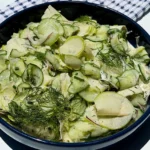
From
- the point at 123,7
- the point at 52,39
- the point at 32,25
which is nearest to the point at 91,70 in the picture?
the point at 52,39

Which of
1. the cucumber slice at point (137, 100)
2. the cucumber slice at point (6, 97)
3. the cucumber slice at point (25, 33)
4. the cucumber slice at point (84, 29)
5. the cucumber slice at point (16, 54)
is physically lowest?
the cucumber slice at point (6, 97)

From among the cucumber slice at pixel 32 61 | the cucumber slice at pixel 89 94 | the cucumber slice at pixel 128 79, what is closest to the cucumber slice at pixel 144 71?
the cucumber slice at pixel 128 79

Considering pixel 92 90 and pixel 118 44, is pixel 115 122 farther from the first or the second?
pixel 118 44

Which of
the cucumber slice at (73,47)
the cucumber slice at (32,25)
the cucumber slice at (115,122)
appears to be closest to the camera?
the cucumber slice at (115,122)

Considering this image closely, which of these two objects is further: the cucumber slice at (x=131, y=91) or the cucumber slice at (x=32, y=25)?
the cucumber slice at (x=32, y=25)

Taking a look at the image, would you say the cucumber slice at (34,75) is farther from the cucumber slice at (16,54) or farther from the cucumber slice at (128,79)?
the cucumber slice at (128,79)

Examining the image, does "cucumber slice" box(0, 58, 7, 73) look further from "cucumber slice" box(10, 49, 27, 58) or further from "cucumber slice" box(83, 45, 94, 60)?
"cucumber slice" box(83, 45, 94, 60)
